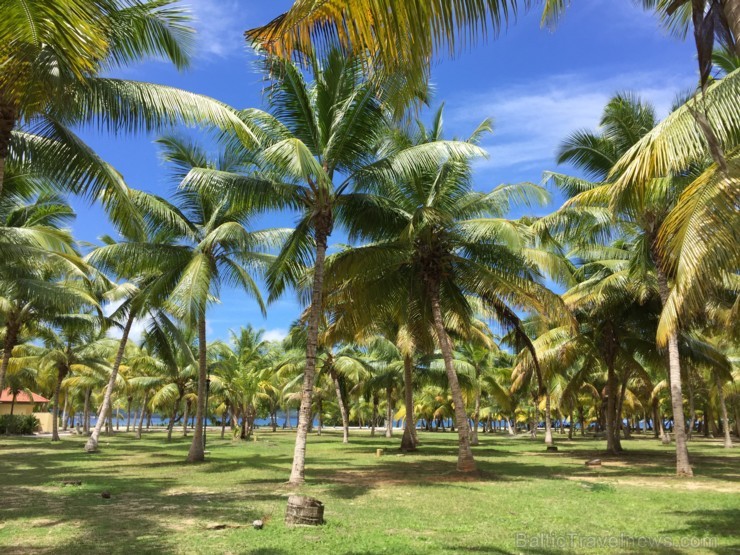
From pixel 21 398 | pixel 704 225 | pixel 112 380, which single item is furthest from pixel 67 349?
pixel 704 225

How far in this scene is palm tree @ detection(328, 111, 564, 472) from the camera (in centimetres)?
1534

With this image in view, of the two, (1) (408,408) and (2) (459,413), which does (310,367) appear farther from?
(1) (408,408)

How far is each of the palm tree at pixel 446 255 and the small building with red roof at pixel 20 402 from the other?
144 feet

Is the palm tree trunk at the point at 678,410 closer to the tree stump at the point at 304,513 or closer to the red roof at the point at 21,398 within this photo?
the tree stump at the point at 304,513

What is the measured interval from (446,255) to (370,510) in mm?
8256

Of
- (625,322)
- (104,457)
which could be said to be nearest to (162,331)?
(104,457)

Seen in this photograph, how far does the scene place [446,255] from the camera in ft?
53.1

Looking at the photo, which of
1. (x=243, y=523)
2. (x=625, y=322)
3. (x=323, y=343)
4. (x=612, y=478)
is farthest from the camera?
(x=625, y=322)

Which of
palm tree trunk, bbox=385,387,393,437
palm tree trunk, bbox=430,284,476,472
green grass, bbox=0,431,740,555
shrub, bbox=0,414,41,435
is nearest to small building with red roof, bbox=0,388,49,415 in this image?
shrub, bbox=0,414,41,435

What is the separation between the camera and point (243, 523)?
8406 millimetres

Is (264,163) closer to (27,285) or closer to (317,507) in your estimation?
(317,507)

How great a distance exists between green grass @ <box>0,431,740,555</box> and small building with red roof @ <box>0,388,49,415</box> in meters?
37.5

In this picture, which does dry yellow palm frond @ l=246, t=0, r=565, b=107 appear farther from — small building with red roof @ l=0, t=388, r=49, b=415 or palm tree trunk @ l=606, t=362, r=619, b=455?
small building with red roof @ l=0, t=388, r=49, b=415

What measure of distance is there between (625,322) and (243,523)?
63.7 ft
